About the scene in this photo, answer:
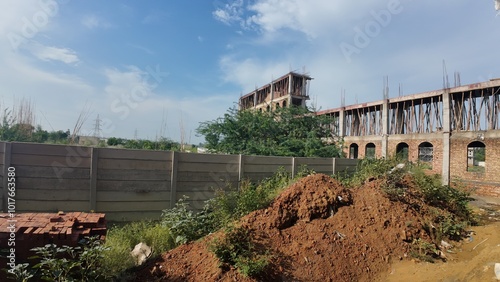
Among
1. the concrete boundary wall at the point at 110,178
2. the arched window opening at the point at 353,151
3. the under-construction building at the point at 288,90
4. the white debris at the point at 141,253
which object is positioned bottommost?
the white debris at the point at 141,253

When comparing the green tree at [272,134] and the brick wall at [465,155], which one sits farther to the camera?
the brick wall at [465,155]

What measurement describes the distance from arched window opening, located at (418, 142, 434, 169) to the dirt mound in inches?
523

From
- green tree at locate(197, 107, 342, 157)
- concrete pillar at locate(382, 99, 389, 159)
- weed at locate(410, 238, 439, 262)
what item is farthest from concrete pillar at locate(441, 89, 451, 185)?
weed at locate(410, 238, 439, 262)

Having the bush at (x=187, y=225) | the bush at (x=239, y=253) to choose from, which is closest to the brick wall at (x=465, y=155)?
the bush at (x=187, y=225)

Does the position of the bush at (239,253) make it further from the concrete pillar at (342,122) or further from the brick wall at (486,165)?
the concrete pillar at (342,122)

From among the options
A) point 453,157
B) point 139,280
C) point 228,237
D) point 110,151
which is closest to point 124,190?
point 110,151

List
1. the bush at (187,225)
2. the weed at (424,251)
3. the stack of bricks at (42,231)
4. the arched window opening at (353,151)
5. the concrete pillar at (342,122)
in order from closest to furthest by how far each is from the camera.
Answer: the stack of bricks at (42,231), the weed at (424,251), the bush at (187,225), the concrete pillar at (342,122), the arched window opening at (353,151)

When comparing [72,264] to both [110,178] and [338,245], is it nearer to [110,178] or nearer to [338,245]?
[110,178]

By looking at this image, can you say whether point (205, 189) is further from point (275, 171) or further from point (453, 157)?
point (453, 157)

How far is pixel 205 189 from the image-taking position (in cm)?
601

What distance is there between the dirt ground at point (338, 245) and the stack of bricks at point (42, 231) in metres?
0.94

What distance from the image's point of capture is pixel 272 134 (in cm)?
1189

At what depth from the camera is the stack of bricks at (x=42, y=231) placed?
2.88 meters

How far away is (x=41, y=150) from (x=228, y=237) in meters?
3.61
